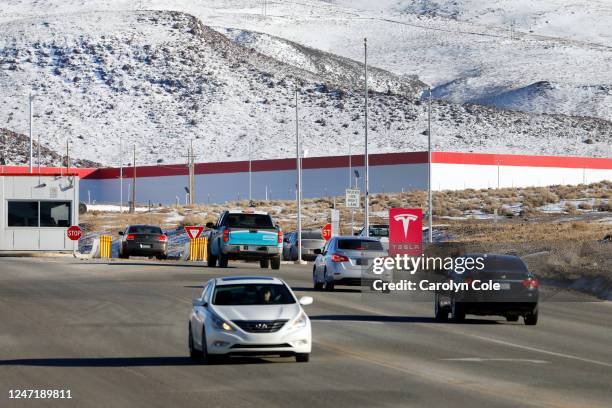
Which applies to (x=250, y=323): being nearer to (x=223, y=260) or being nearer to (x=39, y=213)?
(x=223, y=260)

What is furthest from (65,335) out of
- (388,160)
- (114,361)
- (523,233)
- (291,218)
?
(388,160)

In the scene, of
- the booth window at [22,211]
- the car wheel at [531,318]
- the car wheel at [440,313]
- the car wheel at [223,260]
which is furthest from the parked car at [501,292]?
the booth window at [22,211]

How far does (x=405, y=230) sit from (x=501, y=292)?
15.8 metres

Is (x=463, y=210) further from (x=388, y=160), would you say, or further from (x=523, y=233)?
(x=523, y=233)

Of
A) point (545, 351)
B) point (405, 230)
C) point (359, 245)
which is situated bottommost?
point (545, 351)

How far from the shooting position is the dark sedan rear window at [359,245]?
119 ft

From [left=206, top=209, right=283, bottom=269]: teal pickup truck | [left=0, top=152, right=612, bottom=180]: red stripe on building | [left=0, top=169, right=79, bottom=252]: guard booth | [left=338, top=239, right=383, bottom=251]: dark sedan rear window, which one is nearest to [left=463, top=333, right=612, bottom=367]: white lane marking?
[left=338, top=239, right=383, bottom=251]: dark sedan rear window

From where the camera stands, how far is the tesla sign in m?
40.8

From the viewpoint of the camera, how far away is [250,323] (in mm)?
18266

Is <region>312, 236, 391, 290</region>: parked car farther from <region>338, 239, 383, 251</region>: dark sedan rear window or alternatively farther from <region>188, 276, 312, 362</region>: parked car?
<region>188, 276, 312, 362</region>: parked car

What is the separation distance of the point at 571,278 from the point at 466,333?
17.1 meters

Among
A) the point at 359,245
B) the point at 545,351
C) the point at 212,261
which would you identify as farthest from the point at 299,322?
the point at 212,261

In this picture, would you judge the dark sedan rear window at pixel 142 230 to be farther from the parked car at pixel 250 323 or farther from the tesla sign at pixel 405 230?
the parked car at pixel 250 323

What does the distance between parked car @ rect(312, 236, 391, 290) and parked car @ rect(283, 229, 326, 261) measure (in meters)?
20.5
